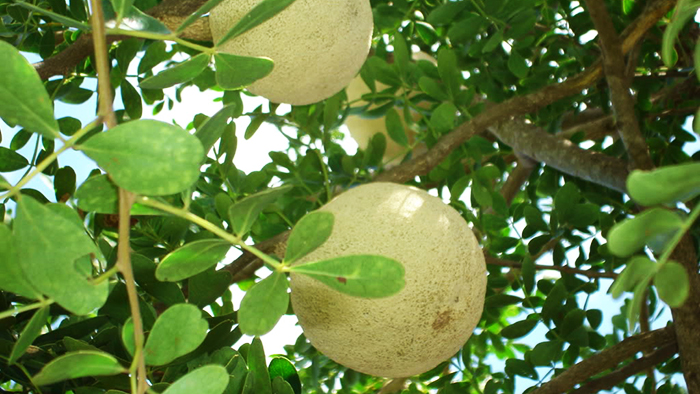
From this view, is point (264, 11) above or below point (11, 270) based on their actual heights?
above

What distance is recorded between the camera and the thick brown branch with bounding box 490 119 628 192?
4.34ft

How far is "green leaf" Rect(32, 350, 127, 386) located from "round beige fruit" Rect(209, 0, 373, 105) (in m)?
0.42

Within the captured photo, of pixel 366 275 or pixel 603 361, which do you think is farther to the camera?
pixel 603 361

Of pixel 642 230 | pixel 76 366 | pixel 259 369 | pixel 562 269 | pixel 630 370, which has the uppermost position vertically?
pixel 642 230

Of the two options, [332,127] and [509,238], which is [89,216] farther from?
[509,238]

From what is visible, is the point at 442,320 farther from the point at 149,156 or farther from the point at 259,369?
the point at 149,156

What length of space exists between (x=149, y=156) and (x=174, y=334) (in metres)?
0.15

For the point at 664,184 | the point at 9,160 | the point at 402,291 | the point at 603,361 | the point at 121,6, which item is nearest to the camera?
the point at 664,184

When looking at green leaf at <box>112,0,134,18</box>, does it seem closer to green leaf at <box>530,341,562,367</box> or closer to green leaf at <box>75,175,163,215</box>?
green leaf at <box>75,175,163,215</box>

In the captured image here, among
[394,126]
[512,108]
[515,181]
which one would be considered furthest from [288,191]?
[515,181]

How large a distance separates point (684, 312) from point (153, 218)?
788mm

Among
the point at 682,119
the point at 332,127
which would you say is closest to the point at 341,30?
the point at 332,127

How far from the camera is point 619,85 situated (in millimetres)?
1354

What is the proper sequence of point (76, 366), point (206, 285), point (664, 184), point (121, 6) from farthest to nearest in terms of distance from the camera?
point (206, 285), point (121, 6), point (76, 366), point (664, 184)
